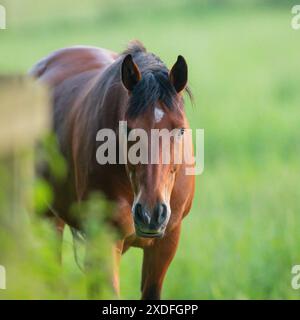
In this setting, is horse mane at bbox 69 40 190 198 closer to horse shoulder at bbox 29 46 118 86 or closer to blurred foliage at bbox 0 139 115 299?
horse shoulder at bbox 29 46 118 86

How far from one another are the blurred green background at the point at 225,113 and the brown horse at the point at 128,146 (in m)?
0.51

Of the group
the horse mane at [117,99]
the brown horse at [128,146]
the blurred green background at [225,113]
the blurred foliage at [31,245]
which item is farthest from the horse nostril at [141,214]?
the blurred foliage at [31,245]

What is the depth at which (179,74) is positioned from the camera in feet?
15.1

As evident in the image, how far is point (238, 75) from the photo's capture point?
16.2m

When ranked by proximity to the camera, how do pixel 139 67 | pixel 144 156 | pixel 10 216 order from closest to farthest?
pixel 10 216 < pixel 144 156 < pixel 139 67

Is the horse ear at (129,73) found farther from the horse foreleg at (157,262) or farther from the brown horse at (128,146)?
the horse foreleg at (157,262)

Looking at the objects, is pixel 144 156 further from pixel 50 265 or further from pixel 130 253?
pixel 130 253

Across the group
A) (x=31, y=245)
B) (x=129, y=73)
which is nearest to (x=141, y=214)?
(x=129, y=73)

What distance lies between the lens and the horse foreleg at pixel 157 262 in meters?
5.25

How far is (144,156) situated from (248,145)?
24.9ft

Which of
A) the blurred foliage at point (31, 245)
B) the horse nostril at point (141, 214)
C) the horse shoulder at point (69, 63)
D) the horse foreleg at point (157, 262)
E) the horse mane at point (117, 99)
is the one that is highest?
the horse shoulder at point (69, 63)

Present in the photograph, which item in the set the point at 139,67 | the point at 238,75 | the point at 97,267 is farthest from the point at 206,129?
the point at 97,267

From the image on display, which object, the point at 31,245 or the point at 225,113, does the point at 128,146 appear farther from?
the point at 225,113

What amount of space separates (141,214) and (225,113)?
30.3ft
